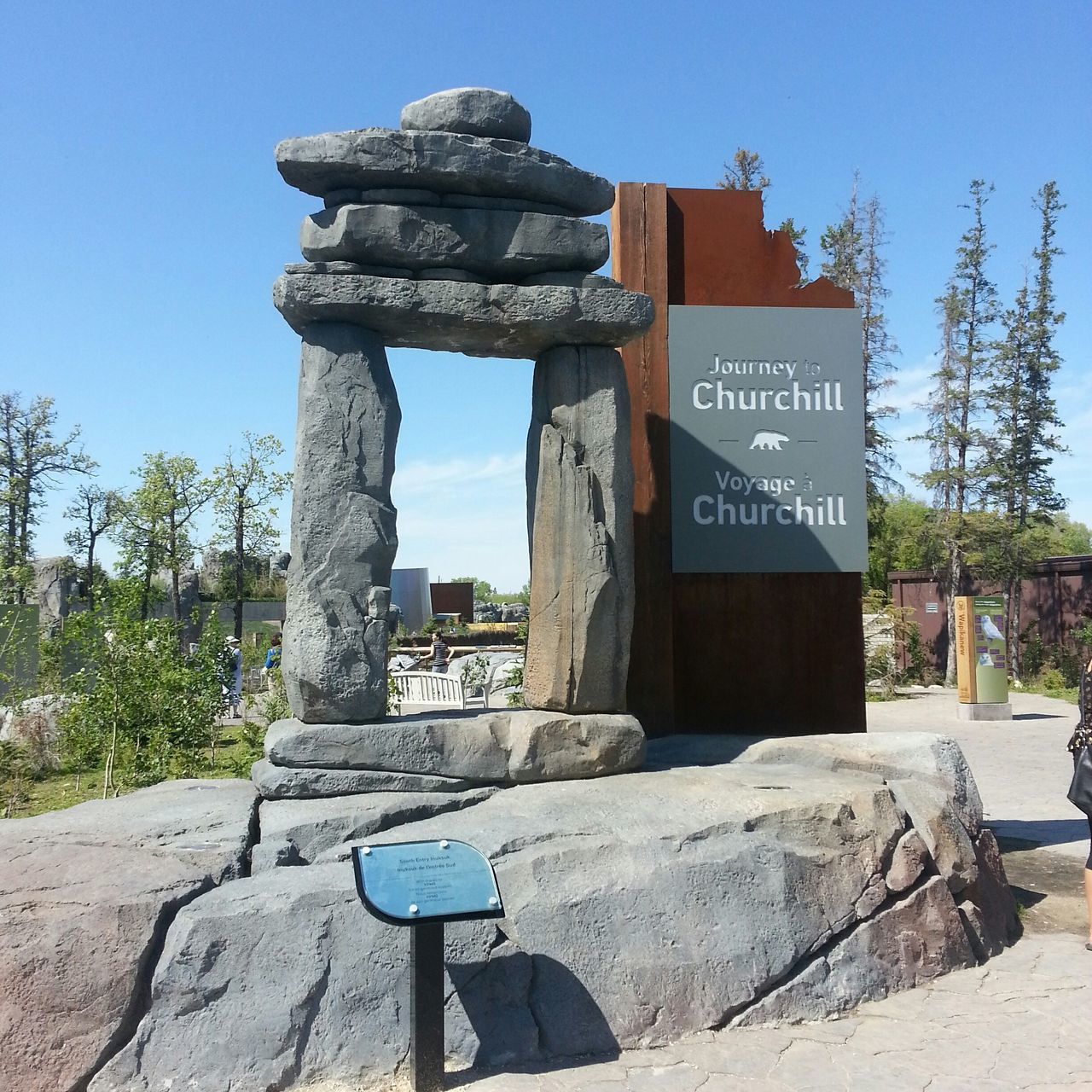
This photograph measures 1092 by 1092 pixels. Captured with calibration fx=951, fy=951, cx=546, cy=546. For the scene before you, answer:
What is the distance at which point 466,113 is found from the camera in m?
4.73

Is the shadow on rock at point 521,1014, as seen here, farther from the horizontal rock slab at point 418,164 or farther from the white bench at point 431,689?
the white bench at point 431,689

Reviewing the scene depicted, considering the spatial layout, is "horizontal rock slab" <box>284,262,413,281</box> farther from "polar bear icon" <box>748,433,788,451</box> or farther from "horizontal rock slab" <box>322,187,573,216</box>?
"polar bear icon" <box>748,433,788,451</box>

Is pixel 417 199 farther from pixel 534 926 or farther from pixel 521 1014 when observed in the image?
pixel 521 1014

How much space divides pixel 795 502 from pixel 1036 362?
19.6 m

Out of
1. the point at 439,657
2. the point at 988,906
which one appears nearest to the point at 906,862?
the point at 988,906

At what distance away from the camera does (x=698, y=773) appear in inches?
186

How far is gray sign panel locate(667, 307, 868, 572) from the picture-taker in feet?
20.8

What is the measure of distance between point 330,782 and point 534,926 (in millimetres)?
Result: 1234

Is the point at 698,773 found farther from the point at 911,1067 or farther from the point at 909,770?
the point at 911,1067

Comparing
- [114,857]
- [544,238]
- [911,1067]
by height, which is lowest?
[911,1067]

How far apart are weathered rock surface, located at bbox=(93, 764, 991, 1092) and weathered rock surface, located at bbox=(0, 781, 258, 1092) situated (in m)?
0.11

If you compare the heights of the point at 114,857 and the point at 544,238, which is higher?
the point at 544,238

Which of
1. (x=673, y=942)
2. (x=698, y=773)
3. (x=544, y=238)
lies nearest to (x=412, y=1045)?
(x=673, y=942)

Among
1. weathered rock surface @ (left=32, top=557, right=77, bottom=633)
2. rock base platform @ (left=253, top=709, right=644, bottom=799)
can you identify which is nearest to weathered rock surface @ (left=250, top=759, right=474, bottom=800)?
rock base platform @ (left=253, top=709, right=644, bottom=799)
